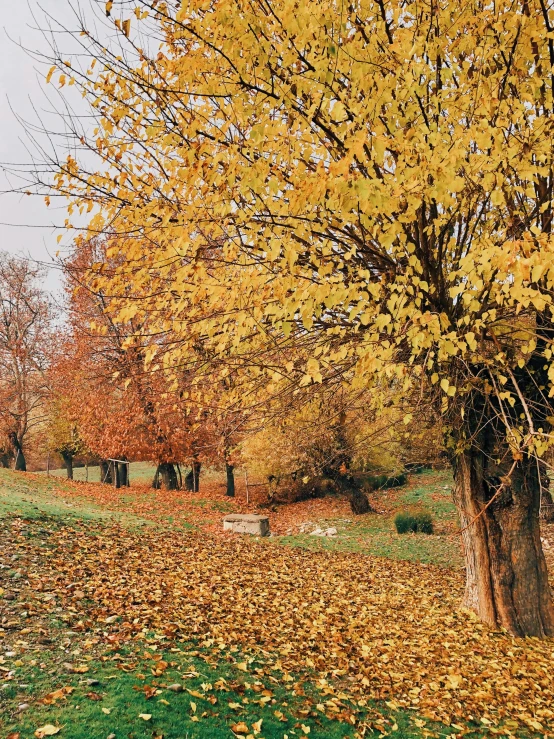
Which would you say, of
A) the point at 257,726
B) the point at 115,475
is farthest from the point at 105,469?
the point at 257,726

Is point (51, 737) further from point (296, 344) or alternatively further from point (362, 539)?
point (362, 539)

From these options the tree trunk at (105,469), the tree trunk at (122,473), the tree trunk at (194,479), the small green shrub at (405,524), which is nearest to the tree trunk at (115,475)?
the tree trunk at (122,473)

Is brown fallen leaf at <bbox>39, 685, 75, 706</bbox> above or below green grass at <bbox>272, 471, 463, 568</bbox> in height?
above

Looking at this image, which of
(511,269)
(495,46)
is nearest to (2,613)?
(511,269)

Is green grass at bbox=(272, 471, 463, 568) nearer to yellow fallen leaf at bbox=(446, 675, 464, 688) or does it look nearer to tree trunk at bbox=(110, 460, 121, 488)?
yellow fallen leaf at bbox=(446, 675, 464, 688)

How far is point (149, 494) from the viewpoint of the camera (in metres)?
21.9

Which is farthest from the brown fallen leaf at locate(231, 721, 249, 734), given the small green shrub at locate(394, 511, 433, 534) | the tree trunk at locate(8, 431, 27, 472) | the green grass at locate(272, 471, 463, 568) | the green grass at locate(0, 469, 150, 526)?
the tree trunk at locate(8, 431, 27, 472)

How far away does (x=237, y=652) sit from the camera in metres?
5.91

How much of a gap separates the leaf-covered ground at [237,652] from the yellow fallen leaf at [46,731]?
6 cm

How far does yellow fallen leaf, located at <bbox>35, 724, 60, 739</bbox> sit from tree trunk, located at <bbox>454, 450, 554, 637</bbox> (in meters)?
5.56

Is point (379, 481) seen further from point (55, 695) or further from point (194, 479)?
point (55, 695)

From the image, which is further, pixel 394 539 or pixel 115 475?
pixel 115 475

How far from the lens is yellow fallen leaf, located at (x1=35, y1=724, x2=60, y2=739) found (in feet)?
12.1

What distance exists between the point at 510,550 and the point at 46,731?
6276 mm
